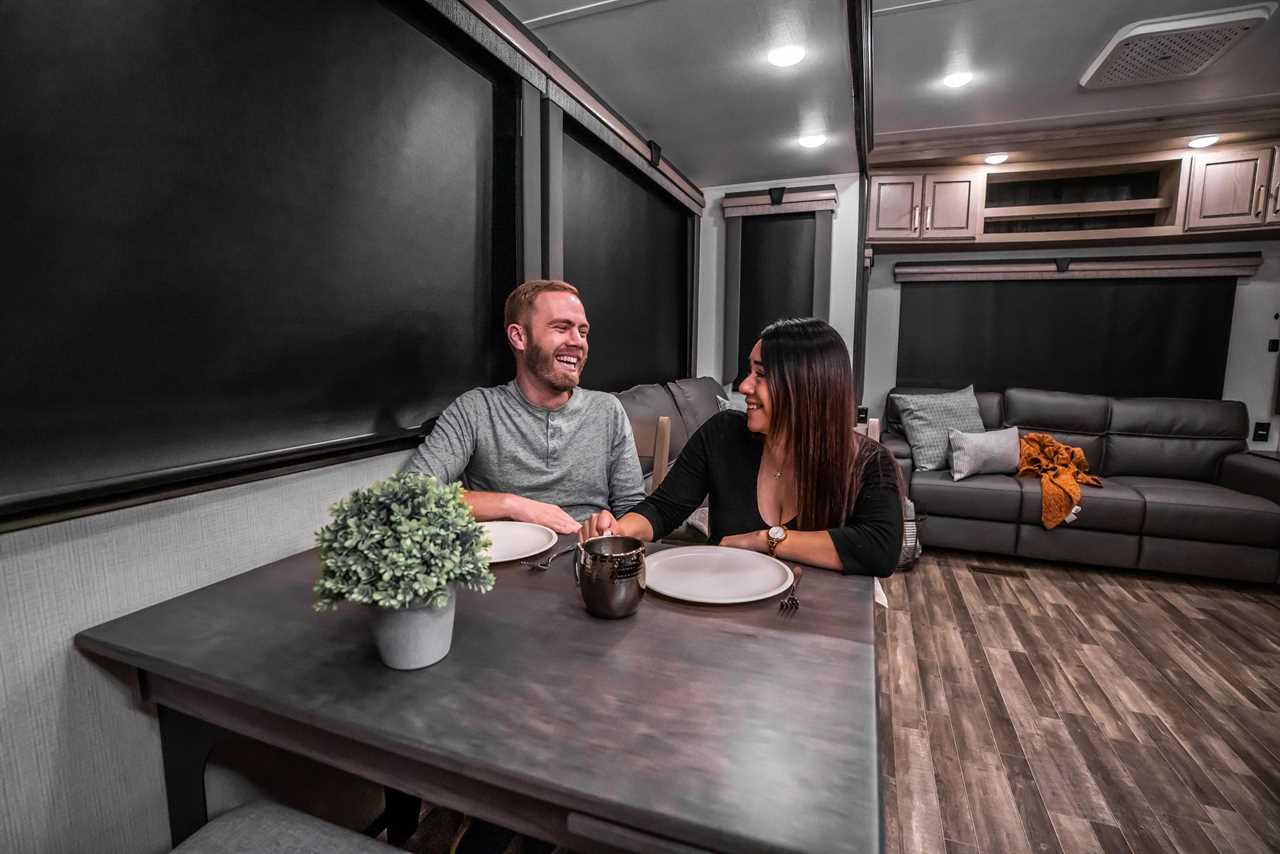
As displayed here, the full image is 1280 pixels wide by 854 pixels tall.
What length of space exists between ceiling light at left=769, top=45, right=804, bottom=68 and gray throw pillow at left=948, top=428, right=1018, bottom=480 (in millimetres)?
2429

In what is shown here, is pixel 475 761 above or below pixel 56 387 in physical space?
below

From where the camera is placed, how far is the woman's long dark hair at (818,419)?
140cm

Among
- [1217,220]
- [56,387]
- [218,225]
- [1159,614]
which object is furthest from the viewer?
[1217,220]

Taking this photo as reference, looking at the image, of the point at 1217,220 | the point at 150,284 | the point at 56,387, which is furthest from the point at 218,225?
the point at 1217,220

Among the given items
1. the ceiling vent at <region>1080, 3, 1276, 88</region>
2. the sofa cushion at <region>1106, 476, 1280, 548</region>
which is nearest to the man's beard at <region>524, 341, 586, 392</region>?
the ceiling vent at <region>1080, 3, 1276, 88</region>

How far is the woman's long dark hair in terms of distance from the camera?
4.58ft

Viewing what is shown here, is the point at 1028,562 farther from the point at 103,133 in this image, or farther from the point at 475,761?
the point at 103,133

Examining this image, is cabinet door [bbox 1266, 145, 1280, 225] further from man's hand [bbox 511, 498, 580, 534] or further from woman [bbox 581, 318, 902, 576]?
man's hand [bbox 511, 498, 580, 534]

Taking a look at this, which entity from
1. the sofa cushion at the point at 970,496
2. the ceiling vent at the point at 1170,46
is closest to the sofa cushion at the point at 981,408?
the sofa cushion at the point at 970,496

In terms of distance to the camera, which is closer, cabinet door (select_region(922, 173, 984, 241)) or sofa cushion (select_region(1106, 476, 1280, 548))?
sofa cushion (select_region(1106, 476, 1280, 548))

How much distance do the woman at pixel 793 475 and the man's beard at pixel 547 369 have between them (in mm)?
413

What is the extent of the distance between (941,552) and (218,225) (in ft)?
12.9

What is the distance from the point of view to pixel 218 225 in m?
1.13

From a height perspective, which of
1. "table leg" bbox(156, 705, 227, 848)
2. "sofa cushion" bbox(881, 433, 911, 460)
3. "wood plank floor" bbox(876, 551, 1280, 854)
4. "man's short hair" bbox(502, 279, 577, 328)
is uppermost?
"man's short hair" bbox(502, 279, 577, 328)
